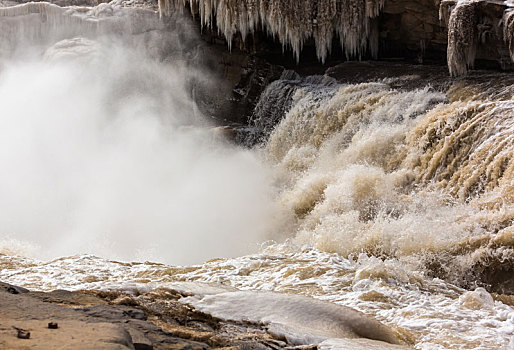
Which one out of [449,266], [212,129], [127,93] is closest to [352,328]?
[449,266]

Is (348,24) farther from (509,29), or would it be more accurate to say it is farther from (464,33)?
(509,29)

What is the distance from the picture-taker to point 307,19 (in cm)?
1018

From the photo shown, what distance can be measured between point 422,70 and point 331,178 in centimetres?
318

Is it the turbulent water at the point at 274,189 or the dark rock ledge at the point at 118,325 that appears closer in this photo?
the dark rock ledge at the point at 118,325

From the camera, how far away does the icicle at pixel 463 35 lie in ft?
25.9

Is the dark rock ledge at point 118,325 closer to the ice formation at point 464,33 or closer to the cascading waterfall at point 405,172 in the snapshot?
the cascading waterfall at point 405,172

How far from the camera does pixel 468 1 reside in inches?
313

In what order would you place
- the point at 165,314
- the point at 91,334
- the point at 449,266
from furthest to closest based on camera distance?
the point at 449,266
the point at 165,314
the point at 91,334

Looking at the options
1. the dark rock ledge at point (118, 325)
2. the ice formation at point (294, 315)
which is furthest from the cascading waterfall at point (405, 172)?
the dark rock ledge at point (118, 325)

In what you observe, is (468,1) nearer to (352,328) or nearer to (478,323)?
(478,323)

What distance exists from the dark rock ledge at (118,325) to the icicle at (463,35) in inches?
243

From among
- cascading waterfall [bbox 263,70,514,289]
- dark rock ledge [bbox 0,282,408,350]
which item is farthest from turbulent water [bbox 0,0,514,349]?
dark rock ledge [bbox 0,282,408,350]

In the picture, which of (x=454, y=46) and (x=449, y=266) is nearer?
(x=449, y=266)

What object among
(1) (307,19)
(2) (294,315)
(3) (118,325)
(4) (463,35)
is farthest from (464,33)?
(3) (118,325)
